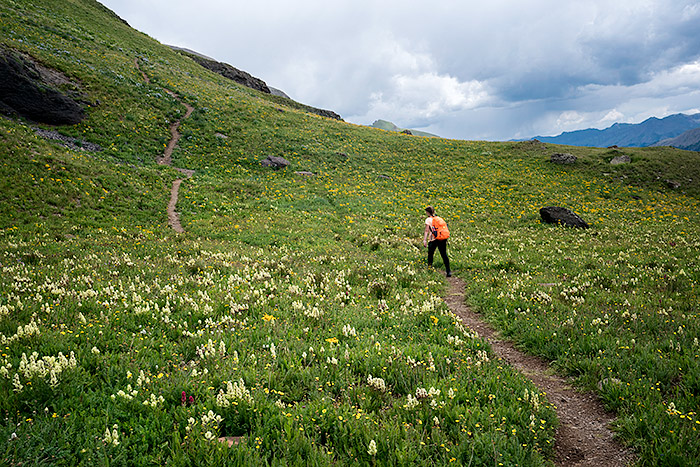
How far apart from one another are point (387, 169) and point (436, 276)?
29417mm

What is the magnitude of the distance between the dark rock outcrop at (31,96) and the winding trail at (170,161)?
6864 millimetres

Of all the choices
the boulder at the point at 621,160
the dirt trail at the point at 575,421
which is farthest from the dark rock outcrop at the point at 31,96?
the boulder at the point at 621,160

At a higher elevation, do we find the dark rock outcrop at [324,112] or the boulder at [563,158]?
the dark rock outcrop at [324,112]

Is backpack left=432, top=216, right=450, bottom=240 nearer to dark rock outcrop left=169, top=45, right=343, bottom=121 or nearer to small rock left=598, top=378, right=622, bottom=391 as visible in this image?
small rock left=598, top=378, right=622, bottom=391

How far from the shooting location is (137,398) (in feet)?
13.4

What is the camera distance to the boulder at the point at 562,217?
890 inches

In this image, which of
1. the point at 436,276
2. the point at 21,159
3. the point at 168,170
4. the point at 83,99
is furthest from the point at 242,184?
the point at 436,276

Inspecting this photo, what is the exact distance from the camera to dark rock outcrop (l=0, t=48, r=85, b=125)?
894 inches

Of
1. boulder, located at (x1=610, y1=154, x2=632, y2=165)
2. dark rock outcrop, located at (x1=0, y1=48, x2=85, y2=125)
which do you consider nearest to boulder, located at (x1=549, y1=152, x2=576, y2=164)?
boulder, located at (x1=610, y1=154, x2=632, y2=165)

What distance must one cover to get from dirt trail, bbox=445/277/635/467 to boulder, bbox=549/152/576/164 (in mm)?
46407

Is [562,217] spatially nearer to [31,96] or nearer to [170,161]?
[170,161]

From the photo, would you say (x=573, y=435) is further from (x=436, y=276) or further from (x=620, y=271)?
(x=620, y=271)

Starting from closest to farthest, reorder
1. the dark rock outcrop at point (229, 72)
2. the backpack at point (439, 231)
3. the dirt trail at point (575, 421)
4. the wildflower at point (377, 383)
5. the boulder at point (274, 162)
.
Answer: the dirt trail at point (575, 421)
the wildflower at point (377, 383)
the backpack at point (439, 231)
the boulder at point (274, 162)
the dark rock outcrop at point (229, 72)

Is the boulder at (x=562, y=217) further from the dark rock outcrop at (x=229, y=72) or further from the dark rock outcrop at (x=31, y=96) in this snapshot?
the dark rock outcrop at (x=229, y=72)
